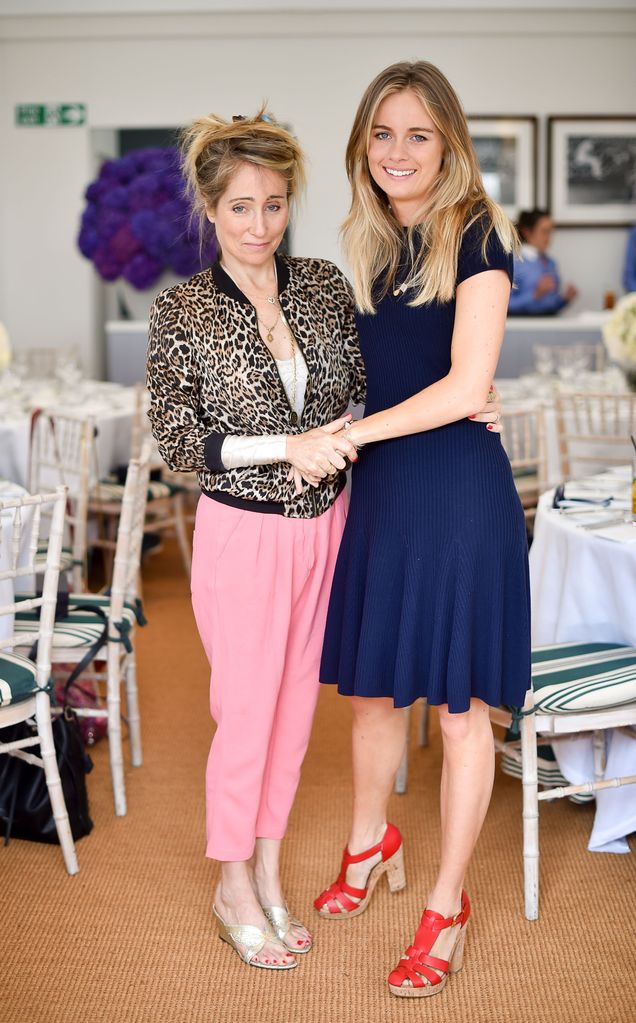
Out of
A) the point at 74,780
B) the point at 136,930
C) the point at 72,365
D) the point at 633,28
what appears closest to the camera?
the point at 136,930

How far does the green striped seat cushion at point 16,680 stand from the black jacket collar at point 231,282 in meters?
1.08

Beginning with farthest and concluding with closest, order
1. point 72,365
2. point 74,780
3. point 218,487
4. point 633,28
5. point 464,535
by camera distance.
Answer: point 633,28 < point 72,365 < point 74,780 < point 218,487 < point 464,535

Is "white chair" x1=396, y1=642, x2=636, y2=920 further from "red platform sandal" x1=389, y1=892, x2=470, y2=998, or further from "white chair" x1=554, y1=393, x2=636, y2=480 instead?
"white chair" x1=554, y1=393, x2=636, y2=480

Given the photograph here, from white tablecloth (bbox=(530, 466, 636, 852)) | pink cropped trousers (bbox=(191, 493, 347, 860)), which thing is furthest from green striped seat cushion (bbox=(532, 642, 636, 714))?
pink cropped trousers (bbox=(191, 493, 347, 860))

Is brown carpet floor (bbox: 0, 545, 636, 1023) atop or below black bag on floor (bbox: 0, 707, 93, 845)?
below

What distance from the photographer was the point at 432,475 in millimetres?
2111

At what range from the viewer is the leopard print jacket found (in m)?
2.16

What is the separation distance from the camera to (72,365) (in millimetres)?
6398

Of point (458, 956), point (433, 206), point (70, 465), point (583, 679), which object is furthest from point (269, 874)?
point (70, 465)

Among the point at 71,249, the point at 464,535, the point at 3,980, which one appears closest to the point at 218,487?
the point at 464,535

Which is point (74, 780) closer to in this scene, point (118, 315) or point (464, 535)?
point (464, 535)

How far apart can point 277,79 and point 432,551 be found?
7598 mm

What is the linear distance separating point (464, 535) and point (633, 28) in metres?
7.88

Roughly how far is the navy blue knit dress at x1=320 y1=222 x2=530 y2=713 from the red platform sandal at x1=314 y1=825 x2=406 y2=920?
1.67ft
